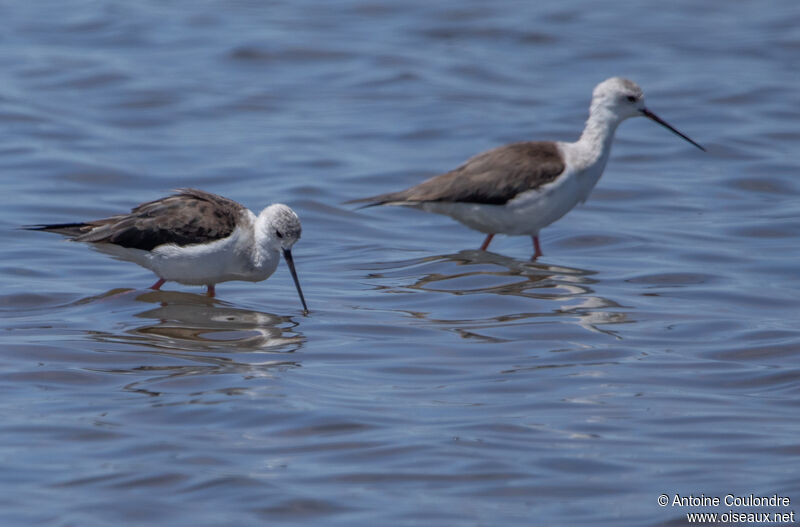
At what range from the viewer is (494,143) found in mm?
16031

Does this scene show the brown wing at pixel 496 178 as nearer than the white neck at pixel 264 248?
No

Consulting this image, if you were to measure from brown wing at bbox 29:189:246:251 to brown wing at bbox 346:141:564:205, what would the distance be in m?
2.22

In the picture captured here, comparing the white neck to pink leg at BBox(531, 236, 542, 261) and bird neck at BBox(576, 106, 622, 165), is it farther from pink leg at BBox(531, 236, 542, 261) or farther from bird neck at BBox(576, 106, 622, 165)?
bird neck at BBox(576, 106, 622, 165)

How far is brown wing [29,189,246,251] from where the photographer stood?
934cm

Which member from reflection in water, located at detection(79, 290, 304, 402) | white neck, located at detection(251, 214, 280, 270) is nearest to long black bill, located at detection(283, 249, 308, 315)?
white neck, located at detection(251, 214, 280, 270)

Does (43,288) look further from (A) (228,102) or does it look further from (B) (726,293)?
(A) (228,102)

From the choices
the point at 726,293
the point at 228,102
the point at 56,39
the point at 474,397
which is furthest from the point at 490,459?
the point at 56,39

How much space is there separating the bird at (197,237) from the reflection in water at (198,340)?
0.30 m

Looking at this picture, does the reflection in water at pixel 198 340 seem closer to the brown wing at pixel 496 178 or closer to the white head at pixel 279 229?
the white head at pixel 279 229

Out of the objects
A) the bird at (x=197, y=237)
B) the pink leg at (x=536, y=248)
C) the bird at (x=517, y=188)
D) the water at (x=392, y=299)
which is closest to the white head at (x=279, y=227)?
the bird at (x=197, y=237)

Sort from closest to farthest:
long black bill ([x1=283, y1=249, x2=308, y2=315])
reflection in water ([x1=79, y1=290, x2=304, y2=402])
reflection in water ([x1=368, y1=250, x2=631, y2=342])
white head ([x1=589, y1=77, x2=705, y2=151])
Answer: reflection in water ([x1=79, y1=290, x2=304, y2=402]), reflection in water ([x1=368, y1=250, x2=631, y2=342]), long black bill ([x1=283, y1=249, x2=308, y2=315]), white head ([x1=589, y1=77, x2=705, y2=151])

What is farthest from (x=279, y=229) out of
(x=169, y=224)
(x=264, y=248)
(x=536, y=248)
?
(x=536, y=248)

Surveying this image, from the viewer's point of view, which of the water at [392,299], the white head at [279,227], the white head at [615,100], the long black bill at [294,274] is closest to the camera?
the water at [392,299]

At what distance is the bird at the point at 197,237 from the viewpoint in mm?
9328
